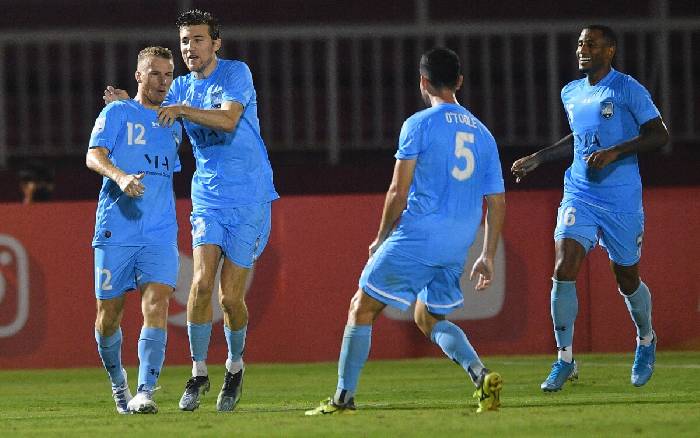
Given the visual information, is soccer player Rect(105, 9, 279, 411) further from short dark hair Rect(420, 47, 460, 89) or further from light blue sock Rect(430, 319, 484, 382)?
light blue sock Rect(430, 319, 484, 382)

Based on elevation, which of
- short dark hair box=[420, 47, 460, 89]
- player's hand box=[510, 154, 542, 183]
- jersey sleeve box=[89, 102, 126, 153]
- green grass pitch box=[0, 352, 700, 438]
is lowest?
green grass pitch box=[0, 352, 700, 438]

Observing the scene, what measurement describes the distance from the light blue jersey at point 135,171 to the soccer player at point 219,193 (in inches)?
7.5

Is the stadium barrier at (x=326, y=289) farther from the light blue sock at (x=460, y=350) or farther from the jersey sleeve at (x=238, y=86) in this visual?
the light blue sock at (x=460, y=350)

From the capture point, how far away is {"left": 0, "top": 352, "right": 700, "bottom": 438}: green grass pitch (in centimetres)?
703

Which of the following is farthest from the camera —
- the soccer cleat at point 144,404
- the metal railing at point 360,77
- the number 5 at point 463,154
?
the metal railing at point 360,77

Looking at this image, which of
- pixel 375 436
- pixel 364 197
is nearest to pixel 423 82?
pixel 375 436

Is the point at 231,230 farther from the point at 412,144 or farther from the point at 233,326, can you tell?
the point at 412,144

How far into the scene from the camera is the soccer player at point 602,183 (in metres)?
9.56

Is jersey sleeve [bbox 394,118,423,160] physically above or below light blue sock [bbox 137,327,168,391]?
above

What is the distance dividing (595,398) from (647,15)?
32.7ft

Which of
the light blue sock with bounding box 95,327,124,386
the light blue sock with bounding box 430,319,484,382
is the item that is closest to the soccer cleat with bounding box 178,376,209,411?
the light blue sock with bounding box 95,327,124,386

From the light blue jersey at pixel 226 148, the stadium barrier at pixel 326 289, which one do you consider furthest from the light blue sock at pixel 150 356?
the stadium barrier at pixel 326 289

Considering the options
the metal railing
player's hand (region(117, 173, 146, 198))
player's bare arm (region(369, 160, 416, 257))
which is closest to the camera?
player's bare arm (region(369, 160, 416, 257))

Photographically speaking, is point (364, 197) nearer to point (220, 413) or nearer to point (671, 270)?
point (671, 270)
